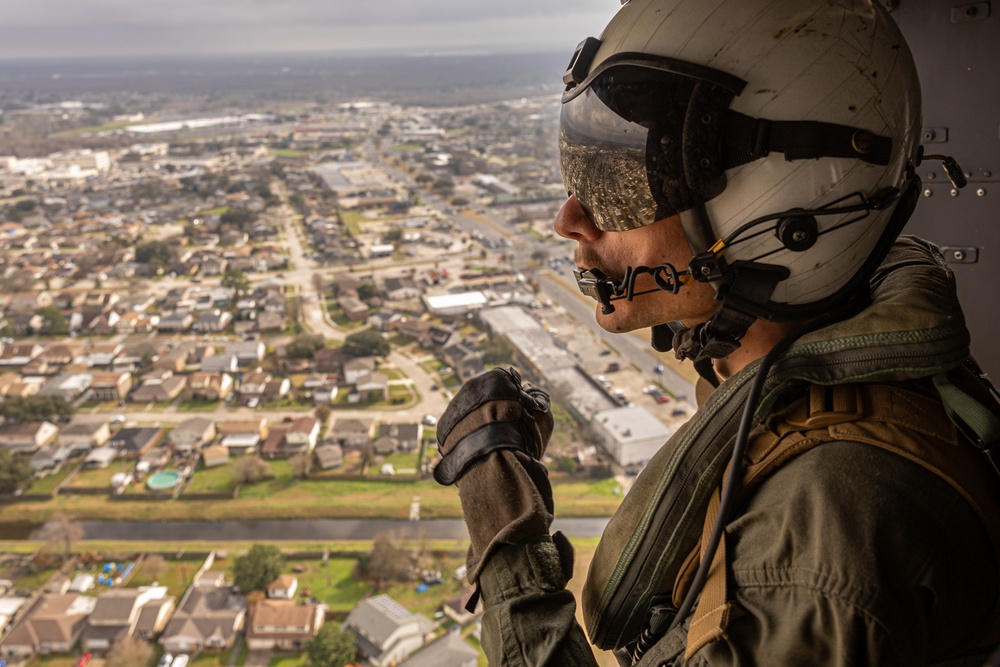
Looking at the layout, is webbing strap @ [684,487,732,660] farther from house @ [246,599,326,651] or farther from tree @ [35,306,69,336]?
tree @ [35,306,69,336]

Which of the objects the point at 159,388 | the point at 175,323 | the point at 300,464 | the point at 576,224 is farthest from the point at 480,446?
the point at 175,323

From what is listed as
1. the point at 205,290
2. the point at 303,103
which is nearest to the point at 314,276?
the point at 205,290

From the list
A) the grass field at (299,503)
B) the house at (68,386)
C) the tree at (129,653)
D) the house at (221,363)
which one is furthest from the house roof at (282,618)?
the house at (68,386)

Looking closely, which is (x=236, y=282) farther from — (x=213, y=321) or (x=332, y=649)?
(x=332, y=649)

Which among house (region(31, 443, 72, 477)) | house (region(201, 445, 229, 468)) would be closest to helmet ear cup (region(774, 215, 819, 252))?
house (region(201, 445, 229, 468))

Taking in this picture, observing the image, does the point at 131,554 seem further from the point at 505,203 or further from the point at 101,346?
the point at 505,203

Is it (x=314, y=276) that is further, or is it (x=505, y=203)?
(x=505, y=203)
